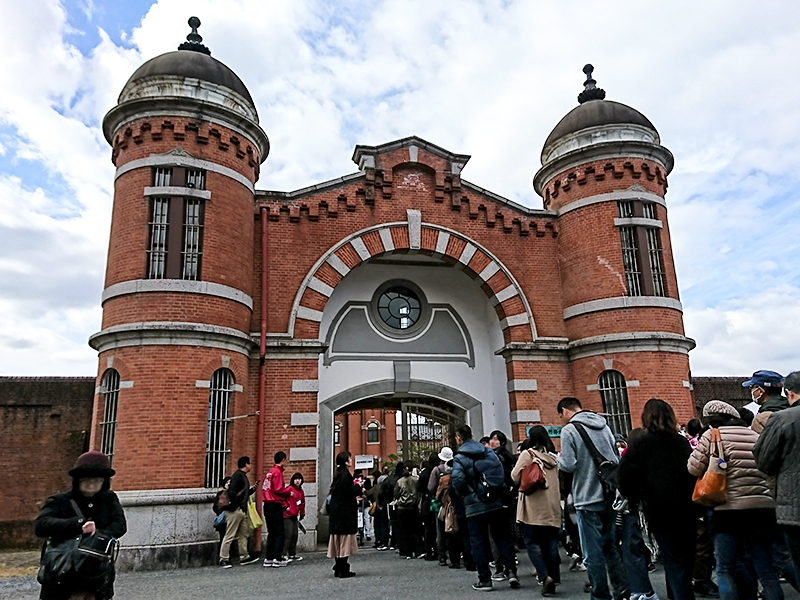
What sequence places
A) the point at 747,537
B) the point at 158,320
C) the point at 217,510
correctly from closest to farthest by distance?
1. the point at 747,537
2. the point at 217,510
3. the point at 158,320

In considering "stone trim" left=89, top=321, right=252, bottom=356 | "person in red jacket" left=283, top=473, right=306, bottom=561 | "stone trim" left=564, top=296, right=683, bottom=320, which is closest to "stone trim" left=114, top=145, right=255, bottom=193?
"stone trim" left=89, top=321, right=252, bottom=356

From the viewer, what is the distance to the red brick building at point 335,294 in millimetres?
11016

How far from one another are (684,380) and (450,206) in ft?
21.6

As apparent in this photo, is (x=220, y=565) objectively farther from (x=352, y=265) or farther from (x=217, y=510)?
(x=352, y=265)

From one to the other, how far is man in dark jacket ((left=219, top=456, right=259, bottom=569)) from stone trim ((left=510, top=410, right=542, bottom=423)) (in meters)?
6.06

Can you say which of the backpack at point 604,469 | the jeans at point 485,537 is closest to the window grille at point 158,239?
the jeans at point 485,537

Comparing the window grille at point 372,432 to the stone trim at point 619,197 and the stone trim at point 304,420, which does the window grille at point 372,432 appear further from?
the stone trim at point 304,420

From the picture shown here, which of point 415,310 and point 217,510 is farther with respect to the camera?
point 415,310

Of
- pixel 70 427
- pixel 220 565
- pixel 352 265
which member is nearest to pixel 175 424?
pixel 220 565

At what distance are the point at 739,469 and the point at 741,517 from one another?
36 centimetres

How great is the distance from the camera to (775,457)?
4051 mm

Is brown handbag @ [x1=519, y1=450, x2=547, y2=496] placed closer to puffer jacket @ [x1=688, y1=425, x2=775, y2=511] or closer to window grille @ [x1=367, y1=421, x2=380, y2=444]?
puffer jacket @ [x1=688, y1=425, x2=775, y2=511]

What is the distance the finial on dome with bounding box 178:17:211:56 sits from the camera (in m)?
14.0

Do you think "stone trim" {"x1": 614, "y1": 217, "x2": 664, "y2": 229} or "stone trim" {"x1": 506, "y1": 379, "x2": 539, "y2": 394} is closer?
"stone trim" {"x1": 506, "y1": 379, "x2": 539, "y2": 394}
